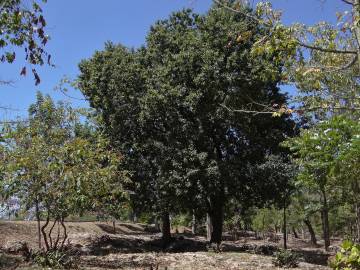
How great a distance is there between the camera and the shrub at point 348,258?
247 inches

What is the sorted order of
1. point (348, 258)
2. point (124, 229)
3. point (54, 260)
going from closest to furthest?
point (348, 258)
point (54, 260)
point (124, 229)

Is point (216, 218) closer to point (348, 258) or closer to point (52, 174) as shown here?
point (52, 174)

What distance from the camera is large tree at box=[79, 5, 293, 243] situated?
861 inches

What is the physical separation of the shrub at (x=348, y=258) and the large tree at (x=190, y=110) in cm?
1349

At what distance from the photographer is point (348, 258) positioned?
6359 millimetres

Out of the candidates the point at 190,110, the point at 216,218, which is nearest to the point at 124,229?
the point at 216,218

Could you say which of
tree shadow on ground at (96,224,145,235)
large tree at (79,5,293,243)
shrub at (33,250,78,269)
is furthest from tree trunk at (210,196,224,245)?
shrub at (33,250,78,269)

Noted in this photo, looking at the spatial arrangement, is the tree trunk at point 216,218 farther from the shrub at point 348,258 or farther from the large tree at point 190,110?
the shrub at point 348,258

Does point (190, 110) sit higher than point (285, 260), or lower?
higher

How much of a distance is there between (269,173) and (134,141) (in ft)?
23.7

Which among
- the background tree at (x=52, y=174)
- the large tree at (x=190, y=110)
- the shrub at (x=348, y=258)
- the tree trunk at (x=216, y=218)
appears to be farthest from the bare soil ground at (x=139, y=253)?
the shrub at (x=348, y=258)

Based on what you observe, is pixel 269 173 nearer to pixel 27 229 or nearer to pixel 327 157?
pixel 27 229

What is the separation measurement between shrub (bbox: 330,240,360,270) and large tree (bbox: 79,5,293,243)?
13488mm

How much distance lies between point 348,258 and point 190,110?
16.4m
